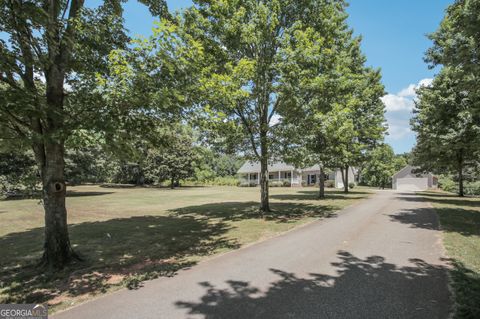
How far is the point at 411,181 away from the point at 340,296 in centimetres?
6013

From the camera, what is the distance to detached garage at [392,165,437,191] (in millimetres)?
53469

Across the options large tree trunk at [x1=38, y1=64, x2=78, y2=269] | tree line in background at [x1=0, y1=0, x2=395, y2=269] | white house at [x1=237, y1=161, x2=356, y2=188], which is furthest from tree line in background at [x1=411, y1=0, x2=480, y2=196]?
white house at [x1=237, y1=161, x2=356, y2=188]

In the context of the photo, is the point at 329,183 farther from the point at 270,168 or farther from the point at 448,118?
the point at 448,118

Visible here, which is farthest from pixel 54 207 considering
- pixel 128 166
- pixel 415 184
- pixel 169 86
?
pixel 415 184

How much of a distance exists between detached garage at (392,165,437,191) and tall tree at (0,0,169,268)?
195 feet

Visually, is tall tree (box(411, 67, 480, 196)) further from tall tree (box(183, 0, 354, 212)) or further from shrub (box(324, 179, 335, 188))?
shrub (box(324, 179, 335, 188))

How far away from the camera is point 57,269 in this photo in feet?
20.1

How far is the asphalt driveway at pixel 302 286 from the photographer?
13.3 ft

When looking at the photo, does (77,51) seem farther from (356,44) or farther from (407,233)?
(356,44)

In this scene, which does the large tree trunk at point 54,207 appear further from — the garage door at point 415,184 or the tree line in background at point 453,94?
the garage door at point 415,184

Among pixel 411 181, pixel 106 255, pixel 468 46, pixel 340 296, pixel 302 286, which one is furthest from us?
pixel 411 181

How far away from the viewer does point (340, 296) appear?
446 centimetres

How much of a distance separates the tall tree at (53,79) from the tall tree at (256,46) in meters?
4.82

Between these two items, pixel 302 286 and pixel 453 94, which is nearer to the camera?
pixel 302 286
